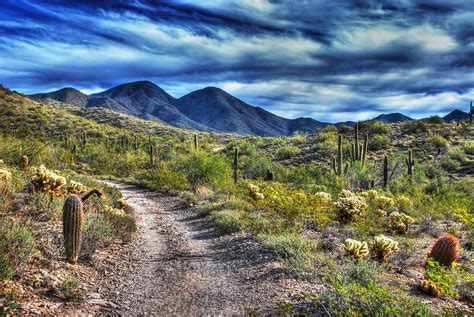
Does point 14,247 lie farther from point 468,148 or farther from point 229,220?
point 468,148

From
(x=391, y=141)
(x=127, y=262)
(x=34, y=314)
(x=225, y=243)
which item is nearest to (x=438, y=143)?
(x=391, y=141)

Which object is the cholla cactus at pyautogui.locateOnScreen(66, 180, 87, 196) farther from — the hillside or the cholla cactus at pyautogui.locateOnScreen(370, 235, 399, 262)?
the cholla cactus at pyautogui.locateOnScreen(370, 235, 399, 262)

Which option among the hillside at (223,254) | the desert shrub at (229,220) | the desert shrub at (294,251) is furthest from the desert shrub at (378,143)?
the desert shrub at (294,251)

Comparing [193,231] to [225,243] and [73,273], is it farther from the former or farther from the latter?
[73,273]

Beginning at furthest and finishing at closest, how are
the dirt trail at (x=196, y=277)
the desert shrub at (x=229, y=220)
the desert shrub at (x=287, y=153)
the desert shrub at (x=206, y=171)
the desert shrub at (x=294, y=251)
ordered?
1. the desert shrub at (x=287, y=153)
2. the desert shrub at (x=206, y=171)
3. the desert shrub at (x=229, y=220)
4. the desert shrub at (x=294, y=251)
5. the dirt trail at (x=196, y=277)

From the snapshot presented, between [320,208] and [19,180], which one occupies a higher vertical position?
[19,180]

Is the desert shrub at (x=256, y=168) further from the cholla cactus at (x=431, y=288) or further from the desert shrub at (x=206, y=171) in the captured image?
the cholla cactus at (x=431, y=288)

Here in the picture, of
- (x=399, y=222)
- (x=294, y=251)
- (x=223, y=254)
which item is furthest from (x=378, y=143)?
(x=294, y=251)

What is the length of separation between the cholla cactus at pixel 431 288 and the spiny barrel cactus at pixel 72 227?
20.9 feet

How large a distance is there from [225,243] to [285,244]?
227cm

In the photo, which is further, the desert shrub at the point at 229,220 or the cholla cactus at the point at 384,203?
the cholla cactus at the point at 384,203

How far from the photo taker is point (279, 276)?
7.12 metres

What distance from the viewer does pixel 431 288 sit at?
6.63 meters

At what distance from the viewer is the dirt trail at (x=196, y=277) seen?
5.99 m
